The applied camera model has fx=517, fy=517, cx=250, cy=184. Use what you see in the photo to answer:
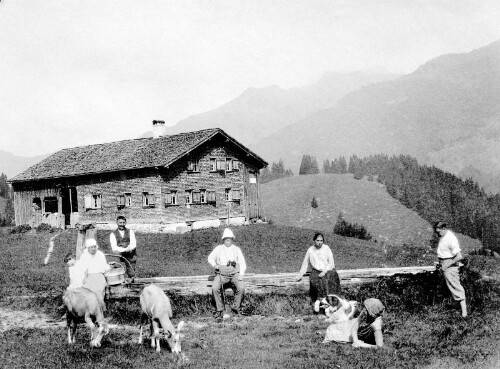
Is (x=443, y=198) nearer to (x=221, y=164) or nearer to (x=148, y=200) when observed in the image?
(x=221, y=164)

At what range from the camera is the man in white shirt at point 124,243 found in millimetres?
12739

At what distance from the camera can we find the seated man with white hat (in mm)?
11505

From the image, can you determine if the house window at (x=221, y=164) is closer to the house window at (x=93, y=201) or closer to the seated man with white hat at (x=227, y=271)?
the house window at (x=93, y=201)

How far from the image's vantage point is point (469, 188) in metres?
67.1

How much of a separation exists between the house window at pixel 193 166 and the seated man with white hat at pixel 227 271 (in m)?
23.0

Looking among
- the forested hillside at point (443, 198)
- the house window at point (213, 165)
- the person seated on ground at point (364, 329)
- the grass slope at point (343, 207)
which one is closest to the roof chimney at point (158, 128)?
the house window at point (213, 165)

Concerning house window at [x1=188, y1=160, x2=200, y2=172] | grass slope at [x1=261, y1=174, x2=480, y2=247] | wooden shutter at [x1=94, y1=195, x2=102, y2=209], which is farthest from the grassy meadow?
grass slope at [x1=261, y1=174, x2=480, y2=247]

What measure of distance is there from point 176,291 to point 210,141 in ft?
79.0

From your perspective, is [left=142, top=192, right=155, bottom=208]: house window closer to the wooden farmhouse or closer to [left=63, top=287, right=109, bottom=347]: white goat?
the wooden farmhouse

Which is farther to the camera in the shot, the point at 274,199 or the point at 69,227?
the point at 274,199

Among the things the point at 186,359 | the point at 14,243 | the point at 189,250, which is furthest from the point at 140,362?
the point at 14,243

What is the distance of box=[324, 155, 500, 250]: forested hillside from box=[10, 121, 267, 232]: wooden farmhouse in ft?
79.6

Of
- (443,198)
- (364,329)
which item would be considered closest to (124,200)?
(364,329)

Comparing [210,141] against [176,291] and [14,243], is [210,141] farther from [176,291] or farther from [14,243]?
[176,291]
